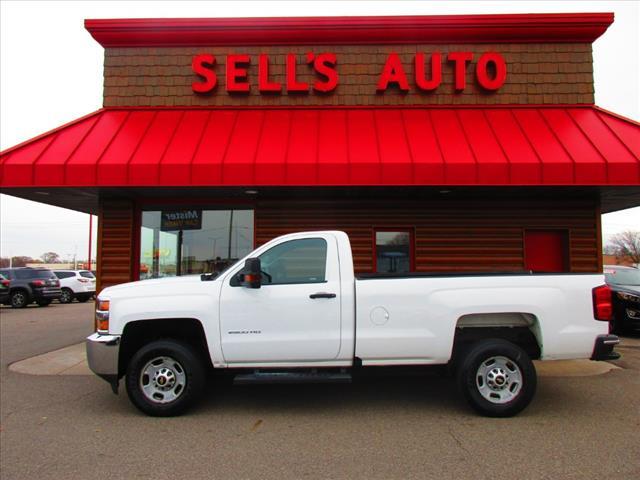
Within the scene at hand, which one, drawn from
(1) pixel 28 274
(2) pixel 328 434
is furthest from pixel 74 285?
(2) pixel 328 434

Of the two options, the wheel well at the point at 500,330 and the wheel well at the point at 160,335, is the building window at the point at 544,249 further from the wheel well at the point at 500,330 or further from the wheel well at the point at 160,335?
the wheel well at the point at 160,335

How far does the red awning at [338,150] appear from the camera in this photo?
7629 mm

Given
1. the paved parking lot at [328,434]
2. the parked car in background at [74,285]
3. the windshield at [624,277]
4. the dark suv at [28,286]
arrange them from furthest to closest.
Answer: the parked car in background at [74,285] → the dark suv at [28,286] → the windshield at [624,277] → the paved parking lot at [328,434]

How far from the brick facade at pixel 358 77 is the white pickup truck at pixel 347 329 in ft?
17.5

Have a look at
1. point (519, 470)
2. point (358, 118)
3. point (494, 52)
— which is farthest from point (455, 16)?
point (519, 470)

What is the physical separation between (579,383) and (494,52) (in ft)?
21.2

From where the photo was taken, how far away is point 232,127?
350 inches

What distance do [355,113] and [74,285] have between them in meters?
20.0

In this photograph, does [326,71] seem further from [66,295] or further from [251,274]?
[66,295]

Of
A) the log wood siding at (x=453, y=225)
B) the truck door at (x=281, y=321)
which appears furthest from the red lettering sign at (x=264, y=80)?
the truck door at (x=281, y=321)

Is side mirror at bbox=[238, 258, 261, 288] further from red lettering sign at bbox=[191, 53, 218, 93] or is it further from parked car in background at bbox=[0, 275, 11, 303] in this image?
parked car in background at bbox=[0, 275, 11, 303]

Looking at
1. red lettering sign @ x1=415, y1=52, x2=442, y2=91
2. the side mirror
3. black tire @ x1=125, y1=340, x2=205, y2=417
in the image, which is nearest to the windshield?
red lettering sign @ x1=415, y1=52, x2=442, y2=91

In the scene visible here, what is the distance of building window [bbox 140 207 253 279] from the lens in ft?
31.9

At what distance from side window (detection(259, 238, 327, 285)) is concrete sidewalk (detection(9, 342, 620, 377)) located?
4.03 m
